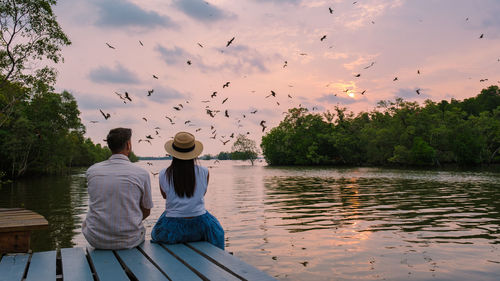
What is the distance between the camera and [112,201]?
4324mm

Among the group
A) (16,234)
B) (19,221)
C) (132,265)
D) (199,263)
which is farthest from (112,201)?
(19,221)

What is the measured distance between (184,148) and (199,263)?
1.70 meters

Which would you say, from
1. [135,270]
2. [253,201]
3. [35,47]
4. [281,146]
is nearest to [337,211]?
[253,201]

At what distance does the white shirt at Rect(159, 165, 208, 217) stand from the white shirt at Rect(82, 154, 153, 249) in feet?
2.52

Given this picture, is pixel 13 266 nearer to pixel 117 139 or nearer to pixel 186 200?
pixel 117 139

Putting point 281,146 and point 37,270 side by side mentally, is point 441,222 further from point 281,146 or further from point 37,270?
point 281,146

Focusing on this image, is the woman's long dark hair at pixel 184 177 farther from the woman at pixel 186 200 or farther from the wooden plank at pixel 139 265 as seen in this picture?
the wooden plank at pixel 139 265

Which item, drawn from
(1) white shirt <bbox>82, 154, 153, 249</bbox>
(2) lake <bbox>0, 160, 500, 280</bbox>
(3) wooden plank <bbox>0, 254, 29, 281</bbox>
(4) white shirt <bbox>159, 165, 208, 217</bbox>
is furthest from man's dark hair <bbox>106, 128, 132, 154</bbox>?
(2) lake <bbox>0, 160, 500, 280</bbox>

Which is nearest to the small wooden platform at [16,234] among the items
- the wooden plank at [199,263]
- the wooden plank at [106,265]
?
the wooden plank at [106,265]

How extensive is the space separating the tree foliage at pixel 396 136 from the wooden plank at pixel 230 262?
78.4 m

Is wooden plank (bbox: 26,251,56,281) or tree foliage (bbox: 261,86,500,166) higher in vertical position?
tree foliage (bbox: 261,86,500,166)

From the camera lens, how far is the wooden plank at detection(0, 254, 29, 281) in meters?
3.40

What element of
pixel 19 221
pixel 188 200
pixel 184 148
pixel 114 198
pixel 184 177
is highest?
pixel 184 148

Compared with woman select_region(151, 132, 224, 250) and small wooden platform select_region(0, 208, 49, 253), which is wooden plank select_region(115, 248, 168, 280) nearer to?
woman select_region(151, 132, 224, 250)
